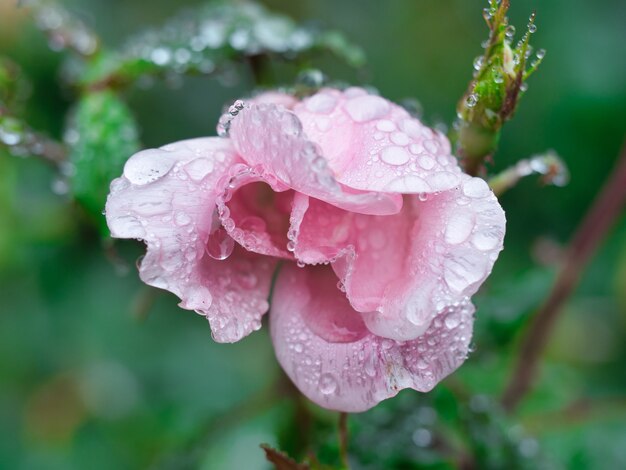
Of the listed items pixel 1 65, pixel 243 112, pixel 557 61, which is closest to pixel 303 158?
pixel 243 112

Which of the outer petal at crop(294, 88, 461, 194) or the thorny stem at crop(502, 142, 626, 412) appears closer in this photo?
the outer petal at crop(294, 88, 461, 194)

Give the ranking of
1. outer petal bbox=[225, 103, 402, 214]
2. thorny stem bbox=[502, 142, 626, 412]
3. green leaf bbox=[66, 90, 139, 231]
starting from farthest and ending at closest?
thorny stem bbox=[502, 142, 626, 412]
green leaf bbox=[66, 90, 139, 231]
outer petal bbox=[225, 103, 402, 214]

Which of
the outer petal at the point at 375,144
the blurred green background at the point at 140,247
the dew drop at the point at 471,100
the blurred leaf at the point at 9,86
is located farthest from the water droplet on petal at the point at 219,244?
the blurred green background at the point at 140,247

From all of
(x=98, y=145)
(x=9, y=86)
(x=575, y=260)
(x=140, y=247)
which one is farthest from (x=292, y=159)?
(x=140, y=247)

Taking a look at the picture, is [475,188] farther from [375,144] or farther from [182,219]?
[182,219]

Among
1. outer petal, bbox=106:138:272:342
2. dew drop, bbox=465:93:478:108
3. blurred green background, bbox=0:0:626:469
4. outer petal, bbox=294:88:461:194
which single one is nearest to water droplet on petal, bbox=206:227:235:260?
outer petal, bbox=106:138:272:342

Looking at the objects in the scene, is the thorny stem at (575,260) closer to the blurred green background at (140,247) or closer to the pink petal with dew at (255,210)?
the blurred green background at (140,247)

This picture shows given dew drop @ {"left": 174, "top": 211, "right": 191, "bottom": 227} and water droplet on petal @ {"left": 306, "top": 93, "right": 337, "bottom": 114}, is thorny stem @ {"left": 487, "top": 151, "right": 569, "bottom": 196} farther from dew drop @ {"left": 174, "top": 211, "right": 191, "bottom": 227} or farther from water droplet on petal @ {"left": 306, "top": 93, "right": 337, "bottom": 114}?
dew drop @ {"left": 174, "top": 211, "right": 191, "bottom": 227}
